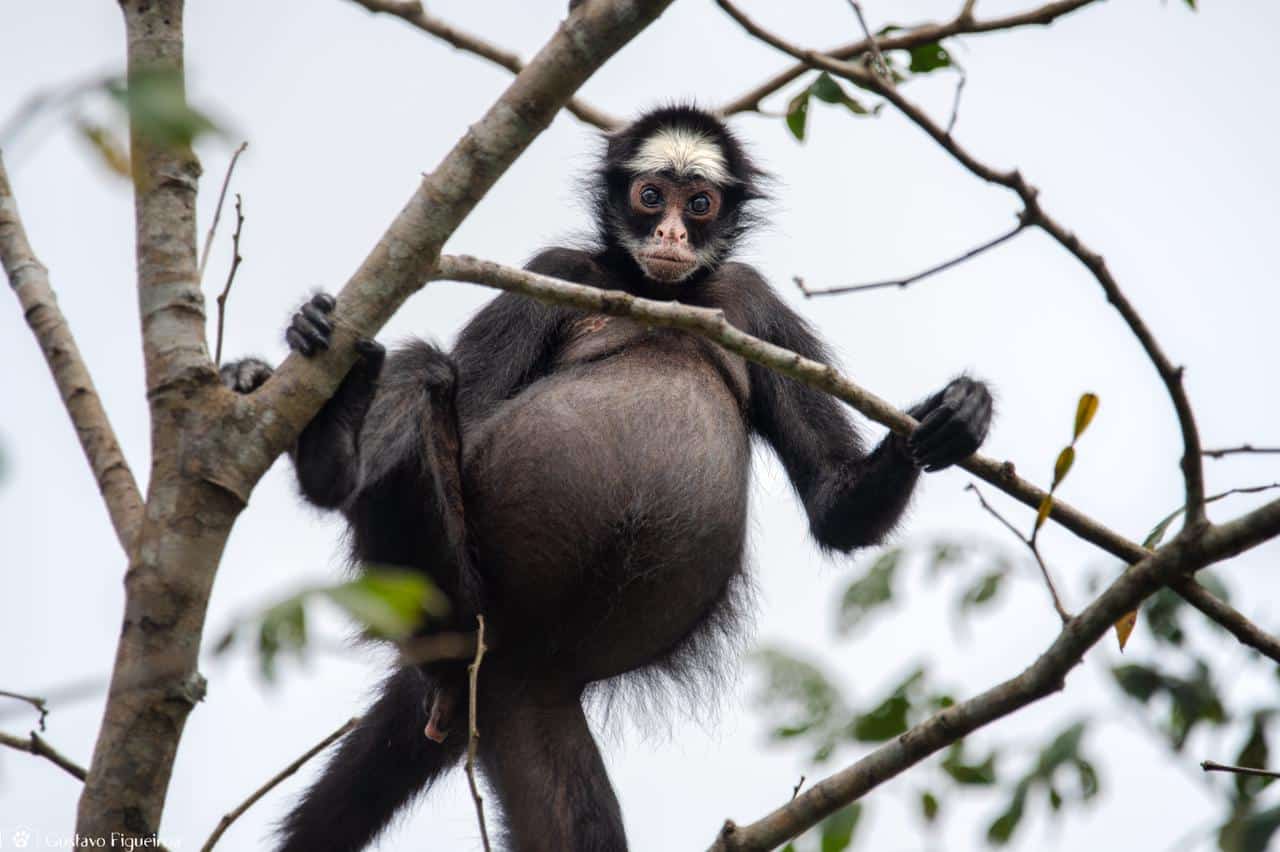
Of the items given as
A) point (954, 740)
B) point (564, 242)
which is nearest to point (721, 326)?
point (954, 740)

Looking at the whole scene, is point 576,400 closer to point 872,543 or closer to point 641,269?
point 641,269

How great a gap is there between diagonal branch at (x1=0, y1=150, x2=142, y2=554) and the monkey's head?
3176 millimetres

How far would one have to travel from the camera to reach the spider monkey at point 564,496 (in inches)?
241

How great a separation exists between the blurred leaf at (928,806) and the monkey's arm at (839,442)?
1659 millimetres

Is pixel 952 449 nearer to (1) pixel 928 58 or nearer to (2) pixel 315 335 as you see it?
(1) pixel 928 58

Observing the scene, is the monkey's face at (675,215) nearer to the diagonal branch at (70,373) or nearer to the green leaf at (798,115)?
the green leaf at (798,115)

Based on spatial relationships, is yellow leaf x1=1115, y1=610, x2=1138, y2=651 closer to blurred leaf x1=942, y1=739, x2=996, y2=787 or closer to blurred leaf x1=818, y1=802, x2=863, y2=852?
blurred leaf x1=942, y1=739, x2=996, y2=787

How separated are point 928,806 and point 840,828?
0.53m

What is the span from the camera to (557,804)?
635cm

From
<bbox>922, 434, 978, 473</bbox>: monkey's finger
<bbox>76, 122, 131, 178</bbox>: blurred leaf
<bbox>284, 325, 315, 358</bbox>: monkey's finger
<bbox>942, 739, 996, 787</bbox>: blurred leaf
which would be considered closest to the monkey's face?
<bbox>922, 434, 978, 473</bbox>: monkey's finger

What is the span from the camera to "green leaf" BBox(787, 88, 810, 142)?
18.9 feet

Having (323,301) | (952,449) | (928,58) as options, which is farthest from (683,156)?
(323,301)

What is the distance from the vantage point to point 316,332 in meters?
4.56

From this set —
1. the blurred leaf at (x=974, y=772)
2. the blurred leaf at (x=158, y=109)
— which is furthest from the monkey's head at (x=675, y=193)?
the blurred leaf at (x=158, y=109)
